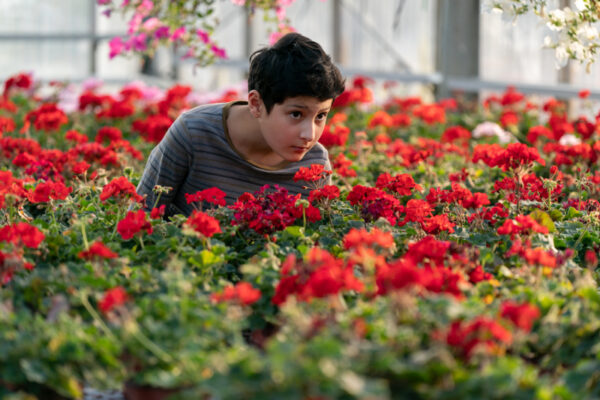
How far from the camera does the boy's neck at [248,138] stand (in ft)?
10.9

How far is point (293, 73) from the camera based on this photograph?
296 cm

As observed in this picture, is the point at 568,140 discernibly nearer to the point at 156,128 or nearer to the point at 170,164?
the point at 156,128

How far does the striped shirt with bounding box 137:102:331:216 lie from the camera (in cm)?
329

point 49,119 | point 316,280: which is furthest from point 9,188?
point 49,119

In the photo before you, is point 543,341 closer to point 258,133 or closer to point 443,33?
point 258,133

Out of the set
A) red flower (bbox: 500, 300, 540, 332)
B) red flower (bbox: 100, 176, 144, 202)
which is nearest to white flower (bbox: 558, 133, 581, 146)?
red flower (bbox: 100, 176, 144, 202)

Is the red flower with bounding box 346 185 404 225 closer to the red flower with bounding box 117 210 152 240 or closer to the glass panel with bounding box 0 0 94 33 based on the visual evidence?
the red flower with bounding box 117 210 152 240

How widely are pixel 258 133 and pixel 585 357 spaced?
5.47 ft

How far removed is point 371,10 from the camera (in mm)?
11109

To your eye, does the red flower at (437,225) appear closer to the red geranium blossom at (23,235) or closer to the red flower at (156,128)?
the red geranium blossom at (23,235)

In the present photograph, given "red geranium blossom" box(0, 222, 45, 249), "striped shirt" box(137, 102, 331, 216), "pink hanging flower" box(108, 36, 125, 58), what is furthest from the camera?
"pink hanging flower" box(108, 36, 125, 58)

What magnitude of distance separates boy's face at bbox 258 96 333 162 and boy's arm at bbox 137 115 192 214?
38 centimetres

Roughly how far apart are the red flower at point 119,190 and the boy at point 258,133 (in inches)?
18.8

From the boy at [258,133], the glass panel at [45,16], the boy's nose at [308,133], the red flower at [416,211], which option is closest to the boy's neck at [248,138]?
the boy at [258,133]
